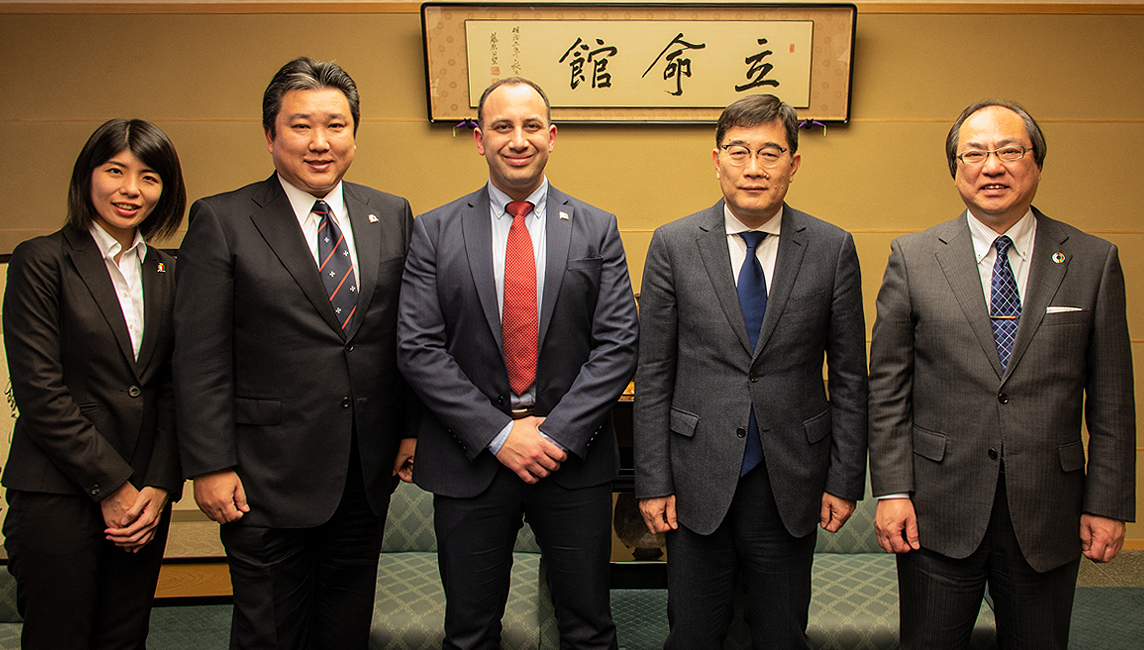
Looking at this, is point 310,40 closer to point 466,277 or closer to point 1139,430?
point 466,277

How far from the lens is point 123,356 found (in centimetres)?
160

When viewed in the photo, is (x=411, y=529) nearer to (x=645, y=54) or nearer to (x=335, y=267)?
(x=335, y=267)

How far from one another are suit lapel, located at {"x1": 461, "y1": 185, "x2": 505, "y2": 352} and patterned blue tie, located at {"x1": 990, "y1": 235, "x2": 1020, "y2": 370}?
1.15 m

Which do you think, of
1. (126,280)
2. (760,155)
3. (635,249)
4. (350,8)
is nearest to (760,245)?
(760,155)

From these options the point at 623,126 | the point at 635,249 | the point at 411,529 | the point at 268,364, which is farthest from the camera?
the point at 635,249

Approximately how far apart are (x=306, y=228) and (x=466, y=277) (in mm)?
431

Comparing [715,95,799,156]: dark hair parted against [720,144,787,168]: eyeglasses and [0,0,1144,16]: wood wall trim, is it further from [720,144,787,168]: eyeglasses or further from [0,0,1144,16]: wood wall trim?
[0,0,1144,16]: wood wall trim

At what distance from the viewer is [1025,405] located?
1.51 metres

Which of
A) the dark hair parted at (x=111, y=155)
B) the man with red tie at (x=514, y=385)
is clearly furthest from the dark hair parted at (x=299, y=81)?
the man with red tie at (x=514, y=385)

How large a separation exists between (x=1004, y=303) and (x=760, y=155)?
0.66m

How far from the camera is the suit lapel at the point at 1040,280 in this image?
1.52 metres

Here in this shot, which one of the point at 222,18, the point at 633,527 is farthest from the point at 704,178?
the point at 222,18

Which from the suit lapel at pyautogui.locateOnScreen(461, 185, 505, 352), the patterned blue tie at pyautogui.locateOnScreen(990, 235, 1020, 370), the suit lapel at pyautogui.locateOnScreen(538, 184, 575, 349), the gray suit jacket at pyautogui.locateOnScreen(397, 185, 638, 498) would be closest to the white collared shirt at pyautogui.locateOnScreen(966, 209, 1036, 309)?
the patterned blue tie at pyautogui.locateOnScreen(990, 235, 1020, 370)

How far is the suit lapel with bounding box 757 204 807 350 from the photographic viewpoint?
159 cm
